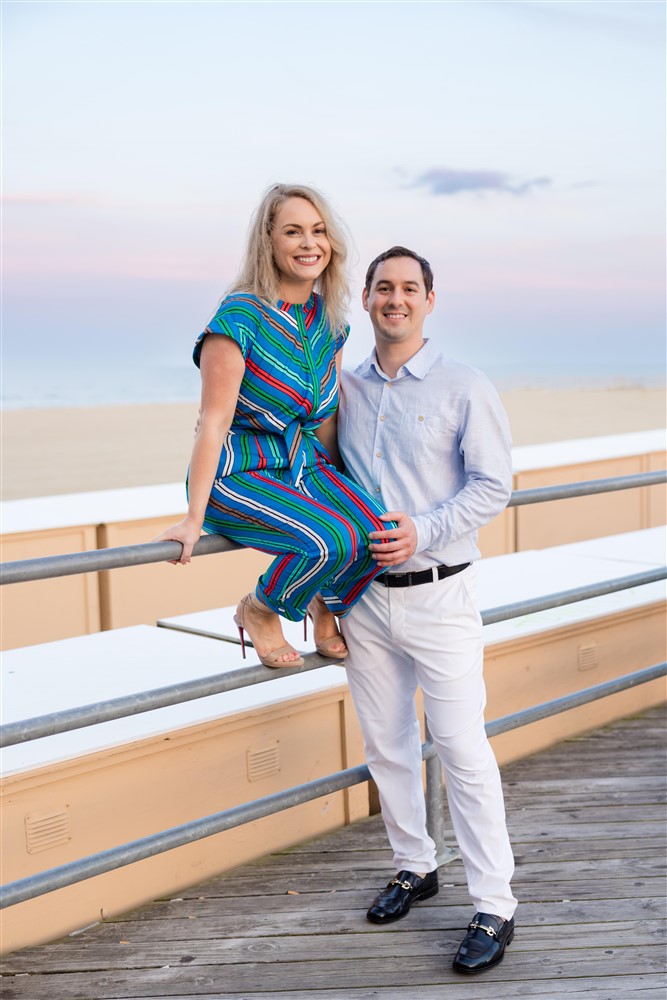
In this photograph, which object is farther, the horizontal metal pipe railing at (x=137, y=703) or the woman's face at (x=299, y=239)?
the woman's face at (x=299, y=239)

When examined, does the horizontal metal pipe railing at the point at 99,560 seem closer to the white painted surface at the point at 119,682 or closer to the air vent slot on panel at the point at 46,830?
the white painted surface at the point at 119,682

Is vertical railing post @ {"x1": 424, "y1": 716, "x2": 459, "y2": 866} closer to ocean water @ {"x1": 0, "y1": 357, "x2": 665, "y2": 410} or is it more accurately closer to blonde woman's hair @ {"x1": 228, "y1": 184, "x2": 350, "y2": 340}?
blonde woman's hair @ {"x1": 228, "y1": 184, "x2": 350, "y2": 340}

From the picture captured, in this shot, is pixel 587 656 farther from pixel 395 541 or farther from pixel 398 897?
pixel 395 541

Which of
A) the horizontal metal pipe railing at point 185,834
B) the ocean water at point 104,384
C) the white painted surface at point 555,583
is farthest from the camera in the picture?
the ocean water at point 104,384

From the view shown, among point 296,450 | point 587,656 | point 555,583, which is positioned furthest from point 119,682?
point 555,583

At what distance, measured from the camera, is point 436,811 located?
259 centimetres

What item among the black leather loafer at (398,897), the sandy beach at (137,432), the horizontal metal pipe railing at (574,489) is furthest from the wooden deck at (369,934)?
the sandy beach at (137,432)

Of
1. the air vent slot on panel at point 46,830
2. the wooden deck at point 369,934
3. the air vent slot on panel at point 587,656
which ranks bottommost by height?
the wooden deck at point 369,934

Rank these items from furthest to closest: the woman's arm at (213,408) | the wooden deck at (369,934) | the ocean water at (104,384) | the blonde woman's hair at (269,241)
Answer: the ocean water at (104,384) < the wooden deck at (369,934) < the blonde woman's hair at (269,241) < the woman's arm at (213,408)

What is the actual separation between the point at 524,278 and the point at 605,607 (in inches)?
1058

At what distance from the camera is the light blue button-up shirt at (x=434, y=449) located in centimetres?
205

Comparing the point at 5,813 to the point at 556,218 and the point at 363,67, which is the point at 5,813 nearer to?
the point at 363,67

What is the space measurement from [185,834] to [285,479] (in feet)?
2.05

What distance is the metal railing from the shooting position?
1.58 metres
